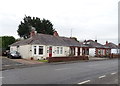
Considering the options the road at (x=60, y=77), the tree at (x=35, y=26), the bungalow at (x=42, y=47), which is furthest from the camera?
the tree at (x=35, y=26)

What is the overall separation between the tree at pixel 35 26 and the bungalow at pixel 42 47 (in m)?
25.6

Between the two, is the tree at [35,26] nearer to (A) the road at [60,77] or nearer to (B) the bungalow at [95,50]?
(B) the bungalow at [95,50]

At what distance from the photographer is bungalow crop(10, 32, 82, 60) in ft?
124

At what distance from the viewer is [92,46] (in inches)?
2234

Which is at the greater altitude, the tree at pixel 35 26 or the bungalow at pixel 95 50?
the tree at pixel 35 26

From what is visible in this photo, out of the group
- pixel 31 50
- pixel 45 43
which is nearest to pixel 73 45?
pixel 45 43

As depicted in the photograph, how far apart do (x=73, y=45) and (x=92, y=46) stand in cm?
1128

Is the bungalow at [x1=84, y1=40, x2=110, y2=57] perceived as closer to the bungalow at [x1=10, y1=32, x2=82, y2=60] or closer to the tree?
the bungalow at [x1=10, y1=32, x2=82, y2=60]

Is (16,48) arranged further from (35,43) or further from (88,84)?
(88,84)

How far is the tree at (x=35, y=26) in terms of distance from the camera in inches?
2825

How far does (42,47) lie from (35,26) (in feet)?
119

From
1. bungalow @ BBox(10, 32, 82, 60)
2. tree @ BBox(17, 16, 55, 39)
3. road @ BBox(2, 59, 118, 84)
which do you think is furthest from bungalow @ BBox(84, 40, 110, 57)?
road @ BBox(2, 59, 118, 84)

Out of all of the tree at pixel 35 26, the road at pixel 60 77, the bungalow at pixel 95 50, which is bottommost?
the road at pixel 60 77

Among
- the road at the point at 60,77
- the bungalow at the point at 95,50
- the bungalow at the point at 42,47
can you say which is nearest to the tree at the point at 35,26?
the bungalow at the point at 95,50
